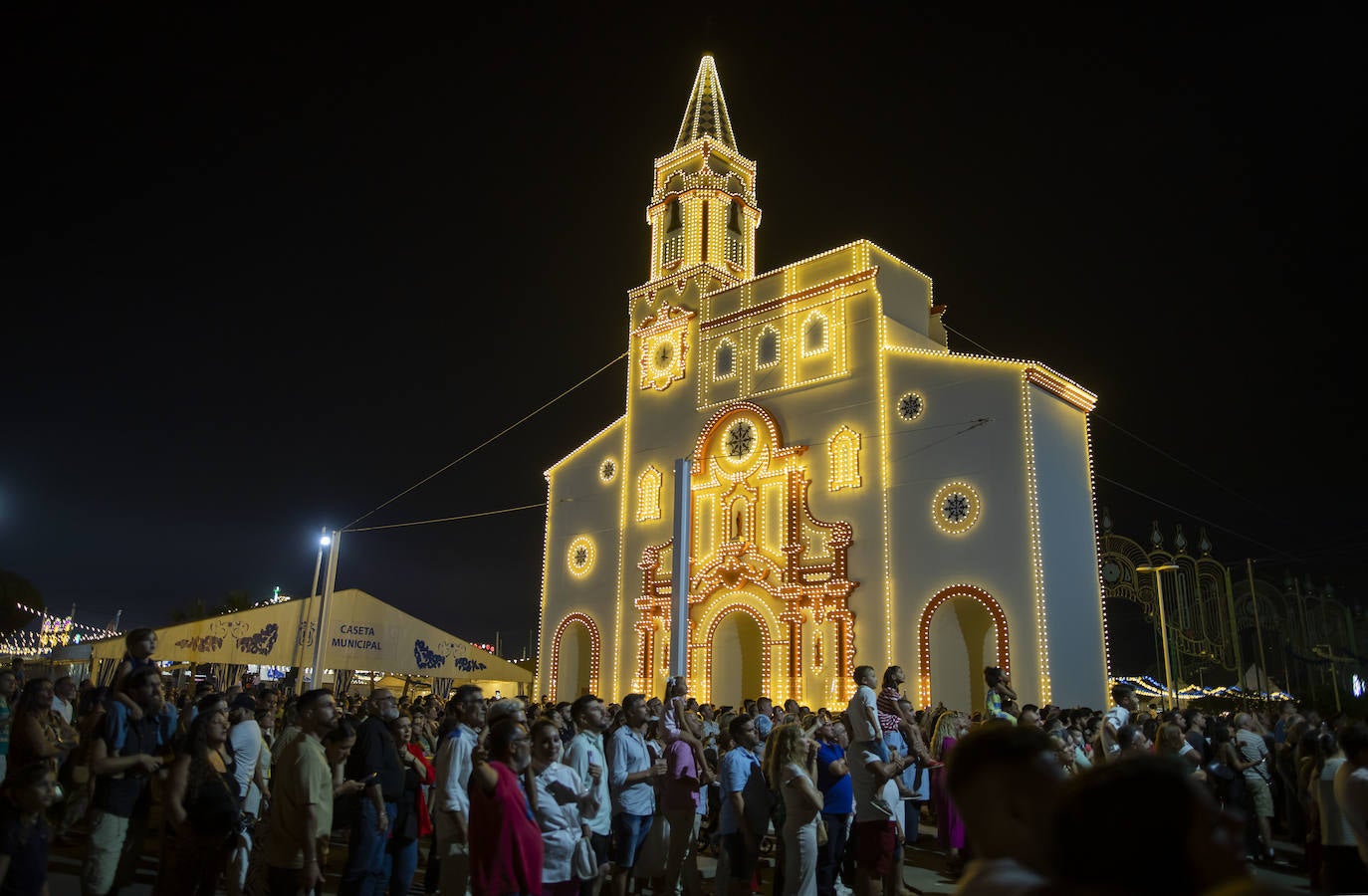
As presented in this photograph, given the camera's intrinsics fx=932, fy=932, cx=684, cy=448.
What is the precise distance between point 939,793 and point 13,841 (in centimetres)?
937

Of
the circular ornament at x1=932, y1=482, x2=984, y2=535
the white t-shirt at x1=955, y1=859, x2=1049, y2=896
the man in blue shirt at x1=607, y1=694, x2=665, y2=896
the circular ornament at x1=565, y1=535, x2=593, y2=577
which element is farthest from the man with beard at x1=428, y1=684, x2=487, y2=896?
the circular ornament at x1=565, y1=535, x2=593, y2=577

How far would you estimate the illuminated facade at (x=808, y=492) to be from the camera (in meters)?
20.6

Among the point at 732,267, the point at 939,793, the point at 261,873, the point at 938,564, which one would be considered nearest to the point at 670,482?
the point at 732,267

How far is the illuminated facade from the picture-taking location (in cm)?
2059

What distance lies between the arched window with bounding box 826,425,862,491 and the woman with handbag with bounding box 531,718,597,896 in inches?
704

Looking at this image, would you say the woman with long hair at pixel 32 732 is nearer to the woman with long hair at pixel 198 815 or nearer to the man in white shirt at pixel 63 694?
the woman with long hair at pixel 198 815

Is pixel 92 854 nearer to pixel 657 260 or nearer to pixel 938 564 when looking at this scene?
pixel 938 564

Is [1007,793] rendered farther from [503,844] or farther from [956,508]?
[956,508]

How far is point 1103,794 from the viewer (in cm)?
177

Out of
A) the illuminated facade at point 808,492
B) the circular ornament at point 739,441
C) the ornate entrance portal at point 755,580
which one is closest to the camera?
the illuminated facade at point 808,492

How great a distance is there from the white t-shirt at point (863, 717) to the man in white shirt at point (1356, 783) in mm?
3519

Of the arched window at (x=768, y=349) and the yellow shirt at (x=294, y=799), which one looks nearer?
the yellow shirt at (x=294, y=799)

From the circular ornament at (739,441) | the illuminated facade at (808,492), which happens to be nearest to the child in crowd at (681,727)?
the illuminated facade at (808,492)

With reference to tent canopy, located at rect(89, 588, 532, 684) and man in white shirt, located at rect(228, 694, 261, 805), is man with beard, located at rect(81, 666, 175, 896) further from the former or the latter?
tent canopy, located at rect(89, 588, 532, 684)
